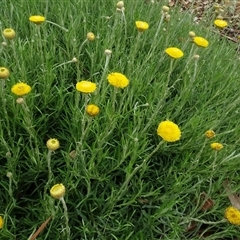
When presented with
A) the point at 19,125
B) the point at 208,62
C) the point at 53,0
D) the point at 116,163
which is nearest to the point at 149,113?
the point at 116,163

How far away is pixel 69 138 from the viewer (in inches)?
67.9

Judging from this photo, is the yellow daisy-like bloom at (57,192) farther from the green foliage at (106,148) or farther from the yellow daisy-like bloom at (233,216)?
the yellow daisy-like bloom at (233,216)

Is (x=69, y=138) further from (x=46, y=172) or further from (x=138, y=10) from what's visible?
(x=138, y=10)

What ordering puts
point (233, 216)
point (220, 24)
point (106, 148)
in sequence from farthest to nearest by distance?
point (220, 24)
point (106, 148)
point (233, 216)

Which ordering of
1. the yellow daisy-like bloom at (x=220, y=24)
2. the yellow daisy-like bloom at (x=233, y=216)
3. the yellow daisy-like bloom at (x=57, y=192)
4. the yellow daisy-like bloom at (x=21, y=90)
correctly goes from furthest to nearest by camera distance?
the yellow daisy-like bloom at (x=220, y=24)
the yellow daisy-like bloom at (x=233, y=216)
the yellow daisy-like bloom at (x=21, y=90)
the yellow daisy-like bloom at (x=57, y=192)

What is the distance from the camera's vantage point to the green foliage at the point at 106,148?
1.57m

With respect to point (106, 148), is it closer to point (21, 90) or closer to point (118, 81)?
point (118, 81)

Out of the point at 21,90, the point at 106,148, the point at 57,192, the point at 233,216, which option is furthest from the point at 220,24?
the point at 57,192

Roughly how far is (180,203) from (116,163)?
1.14 ft

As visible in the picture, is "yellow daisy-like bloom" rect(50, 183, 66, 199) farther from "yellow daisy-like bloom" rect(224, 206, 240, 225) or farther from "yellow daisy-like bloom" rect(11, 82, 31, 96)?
"yellow daisy-like bloom" rect(224, 206, 240, 225)

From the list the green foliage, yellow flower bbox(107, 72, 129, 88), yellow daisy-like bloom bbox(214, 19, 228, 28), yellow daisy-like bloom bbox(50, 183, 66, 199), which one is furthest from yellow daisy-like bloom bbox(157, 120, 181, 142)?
yellow daisy-like bloom bbox(214, 19, 228, 28)

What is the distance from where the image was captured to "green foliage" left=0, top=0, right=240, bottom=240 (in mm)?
1565

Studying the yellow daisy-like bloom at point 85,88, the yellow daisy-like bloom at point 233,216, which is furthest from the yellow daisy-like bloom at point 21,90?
the yellow daisy-like bloom at point 233,216

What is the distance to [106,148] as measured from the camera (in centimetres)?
174
